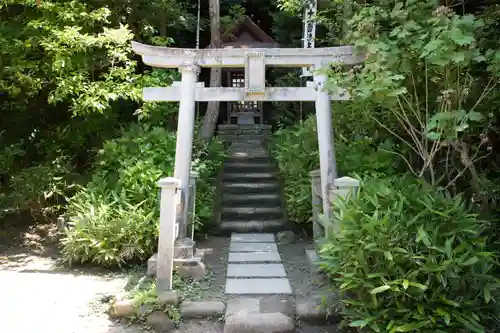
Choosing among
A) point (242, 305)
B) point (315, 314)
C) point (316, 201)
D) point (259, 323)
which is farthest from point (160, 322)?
point (316, 201)

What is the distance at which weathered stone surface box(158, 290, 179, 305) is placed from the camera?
13.6 ft

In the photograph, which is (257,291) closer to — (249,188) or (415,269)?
(415,269)

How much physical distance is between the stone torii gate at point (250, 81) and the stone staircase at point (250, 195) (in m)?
2.01

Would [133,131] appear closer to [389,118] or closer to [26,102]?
[26,102]

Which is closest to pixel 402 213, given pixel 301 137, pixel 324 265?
pixel 324 265

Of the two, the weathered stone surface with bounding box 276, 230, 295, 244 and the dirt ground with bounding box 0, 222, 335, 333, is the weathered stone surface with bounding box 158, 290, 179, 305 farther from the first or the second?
the weathered stone surface with bounding box 276, 230, 295, 244

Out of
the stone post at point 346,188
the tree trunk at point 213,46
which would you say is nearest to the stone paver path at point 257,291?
the stone post at point 346,188

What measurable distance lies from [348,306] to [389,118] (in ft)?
8.87

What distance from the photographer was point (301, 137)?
7.71 m

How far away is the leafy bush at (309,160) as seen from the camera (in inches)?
236

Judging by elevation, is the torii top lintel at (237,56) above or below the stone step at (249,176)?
above

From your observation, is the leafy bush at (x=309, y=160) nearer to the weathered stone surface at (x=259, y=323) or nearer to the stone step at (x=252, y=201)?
the stone step at (x=252, y=201)

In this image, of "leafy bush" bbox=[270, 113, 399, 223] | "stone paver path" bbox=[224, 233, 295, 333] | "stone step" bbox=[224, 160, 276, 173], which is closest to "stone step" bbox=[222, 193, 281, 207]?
"leafy bush" bbox=[270, 113, 399, 223]

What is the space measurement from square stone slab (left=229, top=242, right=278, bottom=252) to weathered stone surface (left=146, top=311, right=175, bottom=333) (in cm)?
211
